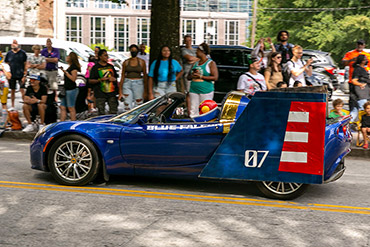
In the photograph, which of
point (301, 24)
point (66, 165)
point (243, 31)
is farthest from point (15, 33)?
point (243, 31)

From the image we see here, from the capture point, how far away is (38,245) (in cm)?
507

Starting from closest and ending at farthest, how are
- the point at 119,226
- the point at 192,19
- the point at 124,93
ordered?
the point at 119,226 < the point at 124,93 < the point at 192,19

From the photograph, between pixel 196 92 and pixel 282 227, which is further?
pixel 196 92

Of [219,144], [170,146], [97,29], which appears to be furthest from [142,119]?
[97,29]

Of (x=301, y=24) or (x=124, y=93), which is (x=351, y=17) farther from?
(x=124, y=93)

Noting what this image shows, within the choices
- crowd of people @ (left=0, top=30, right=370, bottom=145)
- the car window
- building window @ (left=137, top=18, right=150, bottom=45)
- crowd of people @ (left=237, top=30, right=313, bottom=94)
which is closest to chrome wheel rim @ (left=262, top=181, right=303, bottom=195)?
crowd of people @ (left=0, top=30, right=370, bottom=145)

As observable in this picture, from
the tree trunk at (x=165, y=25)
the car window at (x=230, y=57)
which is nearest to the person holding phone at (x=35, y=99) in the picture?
the tree trunk at (x=165, y=25)

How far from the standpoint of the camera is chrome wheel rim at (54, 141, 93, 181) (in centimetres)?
738

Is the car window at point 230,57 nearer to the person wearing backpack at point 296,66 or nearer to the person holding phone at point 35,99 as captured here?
the person wearing backpack at point 296,66

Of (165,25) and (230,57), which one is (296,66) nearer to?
(165,25)

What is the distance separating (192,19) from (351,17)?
73.2m

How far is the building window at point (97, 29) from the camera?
11156 centimetres

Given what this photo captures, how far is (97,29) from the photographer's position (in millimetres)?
111750

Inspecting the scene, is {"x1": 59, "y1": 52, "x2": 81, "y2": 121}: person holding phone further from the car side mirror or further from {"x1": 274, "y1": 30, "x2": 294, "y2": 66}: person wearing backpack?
the car side mirror
